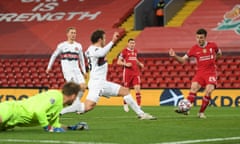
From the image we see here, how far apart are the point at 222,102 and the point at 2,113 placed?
50.2 ft

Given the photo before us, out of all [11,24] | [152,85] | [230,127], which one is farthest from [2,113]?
[11,24]

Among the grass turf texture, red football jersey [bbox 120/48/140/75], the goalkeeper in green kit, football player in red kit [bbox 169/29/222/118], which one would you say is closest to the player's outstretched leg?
the grass turf texture

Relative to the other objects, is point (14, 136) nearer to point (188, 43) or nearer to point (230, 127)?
point (230, 127)

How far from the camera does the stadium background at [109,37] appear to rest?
2747cm

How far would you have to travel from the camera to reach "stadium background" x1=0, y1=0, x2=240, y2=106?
27469 mm

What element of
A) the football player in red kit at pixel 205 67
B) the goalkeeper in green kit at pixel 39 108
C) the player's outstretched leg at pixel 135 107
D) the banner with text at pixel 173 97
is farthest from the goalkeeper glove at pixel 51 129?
the banner with text at pixel 173 97

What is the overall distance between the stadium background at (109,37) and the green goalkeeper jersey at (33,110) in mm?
14754

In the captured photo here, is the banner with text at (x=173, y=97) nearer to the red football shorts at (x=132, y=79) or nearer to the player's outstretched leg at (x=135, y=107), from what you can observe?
the red football shorts at (x=132, y=79)

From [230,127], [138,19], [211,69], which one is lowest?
[230,127]

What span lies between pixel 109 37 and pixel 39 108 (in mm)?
21265

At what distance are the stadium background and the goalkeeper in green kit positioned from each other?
14.7m

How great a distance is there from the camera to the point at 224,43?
28.3 metres

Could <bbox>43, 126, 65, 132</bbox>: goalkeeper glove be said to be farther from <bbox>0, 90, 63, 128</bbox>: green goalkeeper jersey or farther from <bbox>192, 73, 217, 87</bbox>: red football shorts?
<bbox>192, 73, 217, 87</bbox>: red football shorts

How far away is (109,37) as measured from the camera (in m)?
31.5
